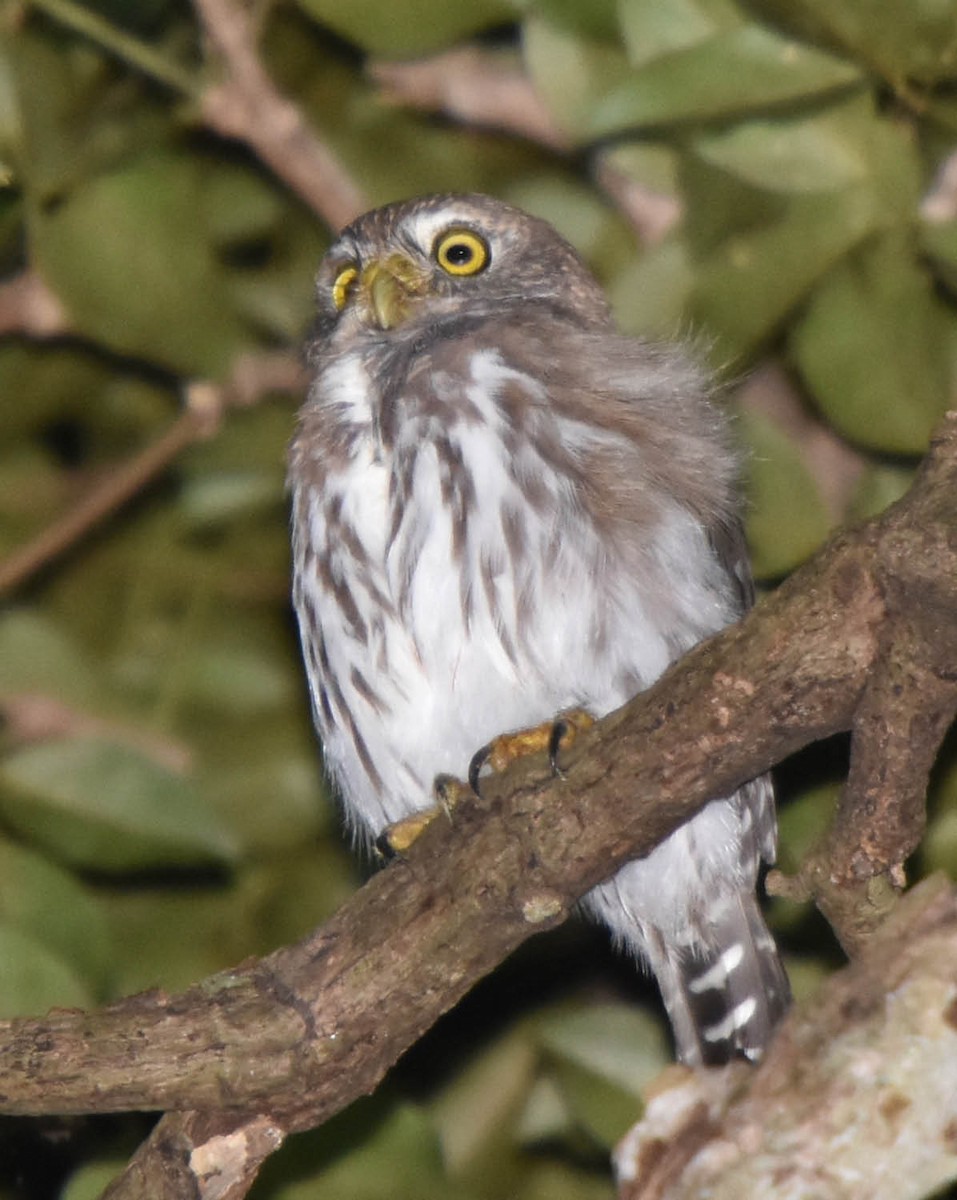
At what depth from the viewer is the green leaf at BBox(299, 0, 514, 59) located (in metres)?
4.59

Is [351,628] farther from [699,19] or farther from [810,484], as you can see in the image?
[699,19]

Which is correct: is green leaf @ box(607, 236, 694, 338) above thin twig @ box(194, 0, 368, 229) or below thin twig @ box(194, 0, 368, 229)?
below

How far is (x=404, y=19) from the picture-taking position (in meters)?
4.61

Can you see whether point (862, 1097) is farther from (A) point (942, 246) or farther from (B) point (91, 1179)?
(A) point (942, 246)

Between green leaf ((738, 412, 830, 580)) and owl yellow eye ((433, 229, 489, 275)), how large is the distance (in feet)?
2.21

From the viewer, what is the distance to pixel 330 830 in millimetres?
4930

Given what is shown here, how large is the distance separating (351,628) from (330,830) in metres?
1.06

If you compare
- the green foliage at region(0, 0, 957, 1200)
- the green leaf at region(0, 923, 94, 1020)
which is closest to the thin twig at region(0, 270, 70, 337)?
the green foliage at region(0, 0, 957, 1200)

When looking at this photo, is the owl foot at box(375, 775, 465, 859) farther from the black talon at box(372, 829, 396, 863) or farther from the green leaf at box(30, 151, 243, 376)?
the green leaf at box(30, 151, 243, 376)

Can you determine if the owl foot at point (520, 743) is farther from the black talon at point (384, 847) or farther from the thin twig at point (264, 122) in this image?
the thin twig at point (264, 122)

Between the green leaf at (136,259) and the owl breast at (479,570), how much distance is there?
79cm

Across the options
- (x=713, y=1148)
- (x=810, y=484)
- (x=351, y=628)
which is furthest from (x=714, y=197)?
(x=713, y=1148)

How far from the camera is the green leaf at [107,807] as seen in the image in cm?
422

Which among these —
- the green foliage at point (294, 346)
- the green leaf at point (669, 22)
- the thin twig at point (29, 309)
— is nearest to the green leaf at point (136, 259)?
the green foliage at point (294, 346)
